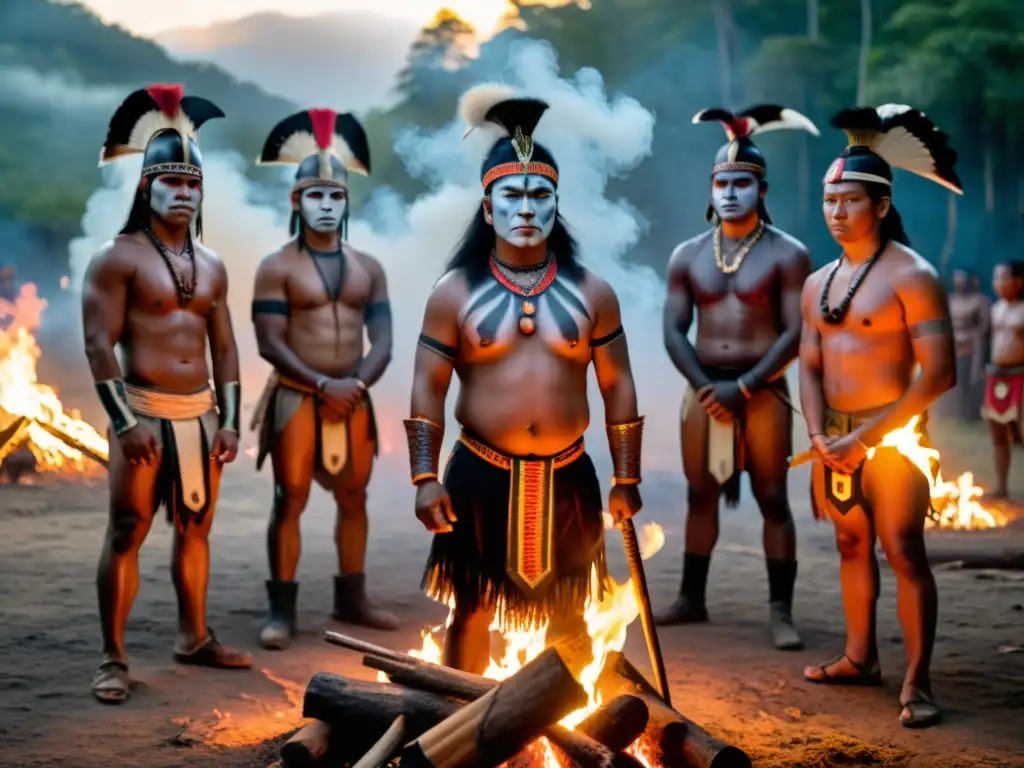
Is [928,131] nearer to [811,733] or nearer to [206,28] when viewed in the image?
[811,733]

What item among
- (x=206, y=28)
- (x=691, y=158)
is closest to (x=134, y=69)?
(x=206, y=28)

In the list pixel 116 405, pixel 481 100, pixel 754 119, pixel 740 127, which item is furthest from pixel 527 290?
pixel 754 119

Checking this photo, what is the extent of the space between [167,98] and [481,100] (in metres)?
1.68

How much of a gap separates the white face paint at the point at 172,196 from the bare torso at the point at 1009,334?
268 inches

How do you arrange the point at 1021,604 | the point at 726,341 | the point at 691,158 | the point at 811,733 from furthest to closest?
the point at 691,158, the point at 1021,604, the point at 726,341, the point at 811,733

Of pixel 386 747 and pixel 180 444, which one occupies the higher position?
pixel 180 444

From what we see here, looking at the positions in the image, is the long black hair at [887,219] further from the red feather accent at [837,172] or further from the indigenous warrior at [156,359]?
the indigenous warrior at [156,359]

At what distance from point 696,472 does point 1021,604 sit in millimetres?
2005

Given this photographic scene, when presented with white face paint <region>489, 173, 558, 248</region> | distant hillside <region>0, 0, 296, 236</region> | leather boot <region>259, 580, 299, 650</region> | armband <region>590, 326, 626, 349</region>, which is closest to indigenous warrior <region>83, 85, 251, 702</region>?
leather boot <region>259, 580, 299, 650</region>

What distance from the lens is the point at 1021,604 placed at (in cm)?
600

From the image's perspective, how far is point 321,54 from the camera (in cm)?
1608

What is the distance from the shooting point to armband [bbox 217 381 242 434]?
482cm

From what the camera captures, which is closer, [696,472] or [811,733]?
[811,733]

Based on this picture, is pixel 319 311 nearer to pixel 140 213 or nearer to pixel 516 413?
pixel 140 213
